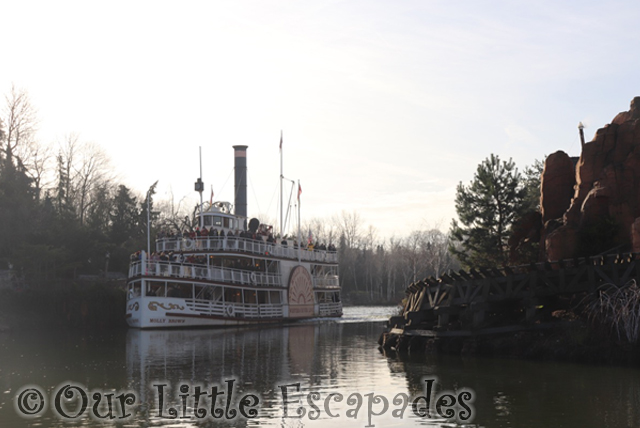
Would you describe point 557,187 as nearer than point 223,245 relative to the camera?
Yes

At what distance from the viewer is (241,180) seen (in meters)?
54.9

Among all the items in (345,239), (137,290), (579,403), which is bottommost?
(579,403)

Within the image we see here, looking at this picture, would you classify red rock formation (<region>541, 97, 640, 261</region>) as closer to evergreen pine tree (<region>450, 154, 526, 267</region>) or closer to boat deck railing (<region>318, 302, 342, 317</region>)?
evergreen pine tree (<region>450, 154, 526, 267</region>)

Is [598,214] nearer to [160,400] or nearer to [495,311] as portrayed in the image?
[495,311]

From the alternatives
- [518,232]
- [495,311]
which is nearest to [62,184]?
[518,232]

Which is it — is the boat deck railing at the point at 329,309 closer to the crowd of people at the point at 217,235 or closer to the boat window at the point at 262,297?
the boat window at the point at 262,297

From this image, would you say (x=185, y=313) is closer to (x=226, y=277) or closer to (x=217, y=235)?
(x=226, y=277)

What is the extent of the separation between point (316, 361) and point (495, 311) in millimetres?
7476

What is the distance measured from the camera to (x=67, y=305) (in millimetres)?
49031

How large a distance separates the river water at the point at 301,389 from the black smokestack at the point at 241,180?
2368cm

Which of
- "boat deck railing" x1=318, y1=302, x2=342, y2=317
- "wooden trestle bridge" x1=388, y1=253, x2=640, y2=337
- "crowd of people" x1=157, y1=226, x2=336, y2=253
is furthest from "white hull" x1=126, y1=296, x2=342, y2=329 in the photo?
"wooden trestle bridge" x1=388, y1=253, x2=640, y2=337

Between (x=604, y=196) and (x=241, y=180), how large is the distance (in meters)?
29.5

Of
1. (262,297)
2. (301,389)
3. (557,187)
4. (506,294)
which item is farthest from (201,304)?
(301,389)

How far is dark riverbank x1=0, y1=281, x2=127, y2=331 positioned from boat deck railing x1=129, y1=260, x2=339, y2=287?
22.8 ft
